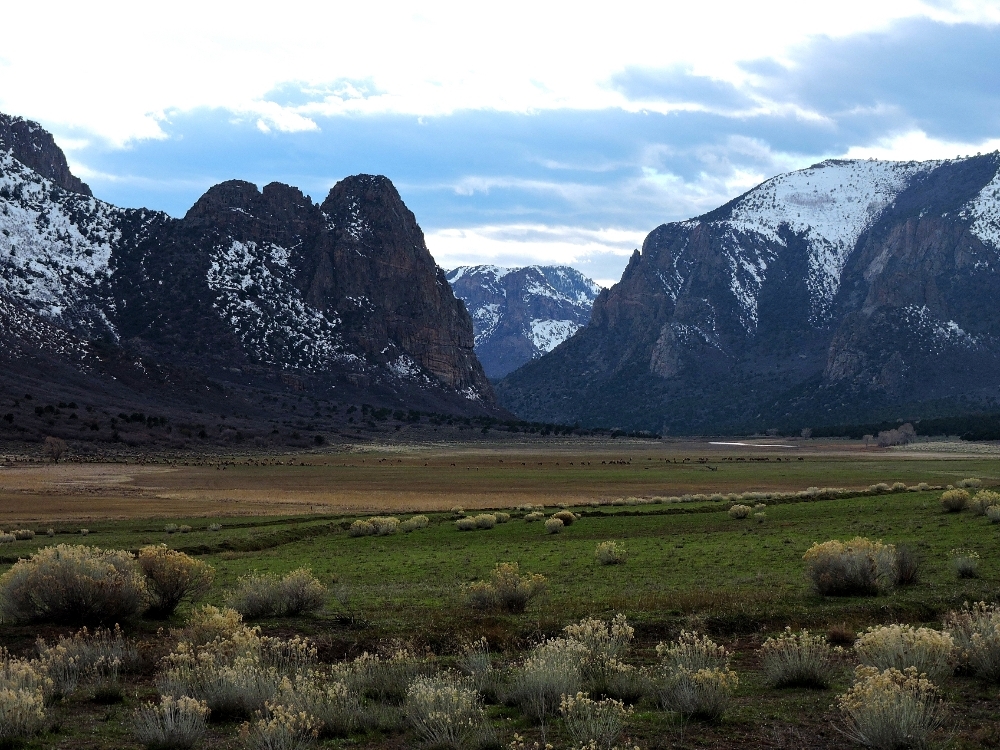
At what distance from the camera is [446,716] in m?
9.78

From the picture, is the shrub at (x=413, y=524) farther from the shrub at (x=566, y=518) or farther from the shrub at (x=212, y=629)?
the shrub at (x=212, y=629)

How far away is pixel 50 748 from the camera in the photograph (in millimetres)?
10234

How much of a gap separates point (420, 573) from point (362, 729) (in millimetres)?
15652

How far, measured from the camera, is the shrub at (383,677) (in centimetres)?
1198

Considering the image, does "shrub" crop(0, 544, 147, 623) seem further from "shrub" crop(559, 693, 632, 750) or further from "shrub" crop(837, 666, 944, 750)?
"shrub" crop(837, 666, 944, 750)

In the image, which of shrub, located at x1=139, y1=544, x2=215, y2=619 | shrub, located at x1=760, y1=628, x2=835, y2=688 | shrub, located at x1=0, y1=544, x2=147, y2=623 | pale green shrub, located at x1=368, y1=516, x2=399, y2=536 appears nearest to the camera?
shrub, located at x1=760, y1=628, x2=835, y2=688

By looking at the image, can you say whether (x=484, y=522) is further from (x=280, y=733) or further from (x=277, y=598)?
(x=280, y=733)

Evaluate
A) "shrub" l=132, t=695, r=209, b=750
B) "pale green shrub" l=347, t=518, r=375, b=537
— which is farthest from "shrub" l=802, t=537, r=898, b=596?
"pale green shrub" l=347, t=518, r=375, b=537

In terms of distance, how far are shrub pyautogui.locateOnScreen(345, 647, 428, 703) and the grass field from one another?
138 centimetres

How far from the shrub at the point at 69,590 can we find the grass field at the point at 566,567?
44 cm

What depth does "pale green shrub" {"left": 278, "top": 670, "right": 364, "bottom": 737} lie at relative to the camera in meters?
→ 10.5

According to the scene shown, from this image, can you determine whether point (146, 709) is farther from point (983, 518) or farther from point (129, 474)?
point (129, 474)

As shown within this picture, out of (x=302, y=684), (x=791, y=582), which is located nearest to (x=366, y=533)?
(x=791, y=582)

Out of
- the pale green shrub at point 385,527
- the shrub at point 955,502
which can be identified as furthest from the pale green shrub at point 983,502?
the pale green shrub at point 385,527
